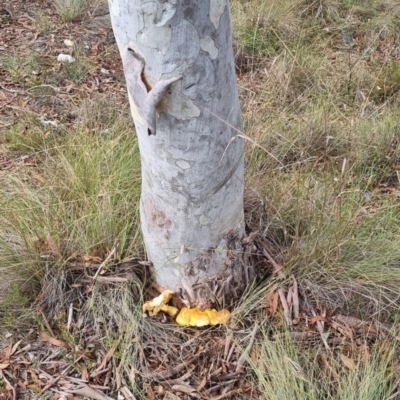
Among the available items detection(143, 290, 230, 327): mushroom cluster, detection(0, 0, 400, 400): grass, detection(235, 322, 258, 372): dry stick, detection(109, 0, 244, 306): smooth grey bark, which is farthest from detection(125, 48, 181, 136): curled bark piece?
detection(235, 322, 258, 372): dry stick

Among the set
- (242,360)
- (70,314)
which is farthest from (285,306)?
(70,314)

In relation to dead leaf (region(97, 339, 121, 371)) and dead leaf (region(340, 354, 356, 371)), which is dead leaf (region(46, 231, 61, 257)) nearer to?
dead leaf (region(97, 339, 121, 371))

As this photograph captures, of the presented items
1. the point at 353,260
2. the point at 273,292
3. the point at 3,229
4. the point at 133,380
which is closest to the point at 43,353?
the point at 133,380

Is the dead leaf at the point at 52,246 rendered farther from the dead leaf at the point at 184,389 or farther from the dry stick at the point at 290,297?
the dry stick at the point at 290,297

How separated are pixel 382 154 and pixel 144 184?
185cm

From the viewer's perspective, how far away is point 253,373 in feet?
5.87

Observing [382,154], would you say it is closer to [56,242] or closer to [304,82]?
[304,82]

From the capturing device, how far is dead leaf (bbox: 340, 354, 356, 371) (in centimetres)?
171

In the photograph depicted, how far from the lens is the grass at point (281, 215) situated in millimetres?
1771

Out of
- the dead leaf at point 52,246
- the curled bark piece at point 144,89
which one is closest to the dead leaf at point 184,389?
the dead leaf at point 52,246

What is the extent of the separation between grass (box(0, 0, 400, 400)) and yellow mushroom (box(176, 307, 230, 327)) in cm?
7

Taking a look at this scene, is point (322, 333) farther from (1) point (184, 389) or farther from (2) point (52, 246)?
(2) point (52, 246)

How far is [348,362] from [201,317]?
0.56 m

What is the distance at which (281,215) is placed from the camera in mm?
2240
